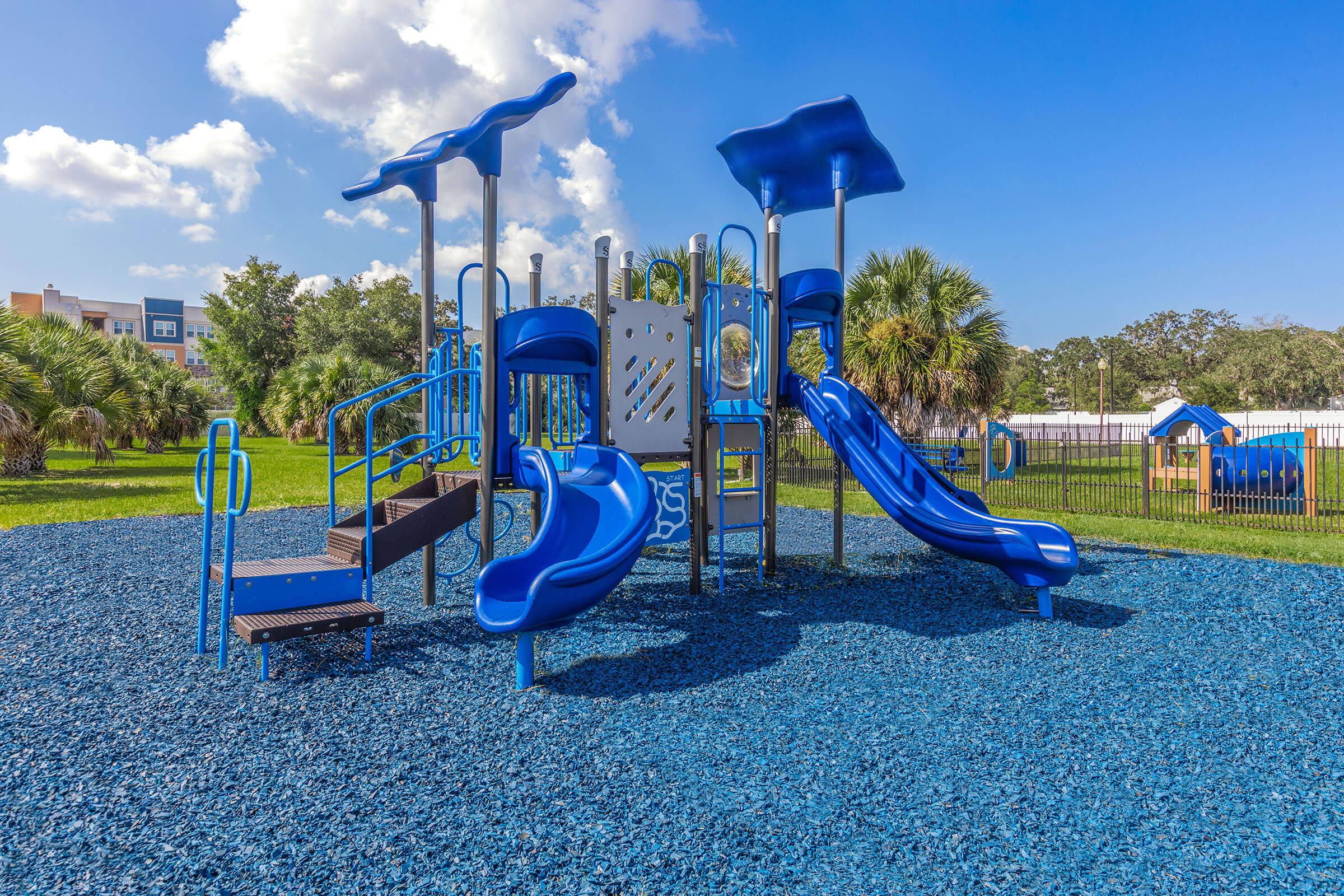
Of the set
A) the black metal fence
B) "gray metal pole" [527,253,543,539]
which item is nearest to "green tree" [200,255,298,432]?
the black metal fence

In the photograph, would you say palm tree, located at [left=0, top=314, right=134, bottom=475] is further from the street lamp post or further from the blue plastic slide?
the street lamp post

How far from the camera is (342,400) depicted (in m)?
23.9

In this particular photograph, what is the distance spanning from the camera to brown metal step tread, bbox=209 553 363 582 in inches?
181

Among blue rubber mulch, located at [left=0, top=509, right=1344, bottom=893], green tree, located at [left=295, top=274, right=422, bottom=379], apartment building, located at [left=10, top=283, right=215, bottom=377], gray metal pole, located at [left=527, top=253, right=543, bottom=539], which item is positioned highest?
apartment building, located at [left=10, top=283, right=215, bottom=377]

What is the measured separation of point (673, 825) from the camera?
281 centimetres

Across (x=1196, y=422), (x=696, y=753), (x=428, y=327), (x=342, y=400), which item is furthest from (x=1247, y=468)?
(x=342, y=400)

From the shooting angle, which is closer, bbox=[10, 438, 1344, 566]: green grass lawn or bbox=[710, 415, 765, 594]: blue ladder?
bbox=[710, 415, 765, 594]: blue ladder

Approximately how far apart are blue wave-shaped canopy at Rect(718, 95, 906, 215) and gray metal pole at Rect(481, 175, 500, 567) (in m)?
3.39

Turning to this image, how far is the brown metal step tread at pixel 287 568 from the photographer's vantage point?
4586mm

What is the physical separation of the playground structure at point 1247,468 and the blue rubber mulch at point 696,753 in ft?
20.4

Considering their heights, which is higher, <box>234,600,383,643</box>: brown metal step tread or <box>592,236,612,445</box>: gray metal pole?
<box>592,236,612,445</box>: gray metal pole

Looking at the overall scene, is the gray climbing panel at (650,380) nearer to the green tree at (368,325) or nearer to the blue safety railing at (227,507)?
the blue safety railing at (227,507)

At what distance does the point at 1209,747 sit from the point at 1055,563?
232cm

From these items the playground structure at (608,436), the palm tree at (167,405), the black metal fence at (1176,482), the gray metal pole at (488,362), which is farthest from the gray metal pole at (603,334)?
the palm tree at (167,405)
